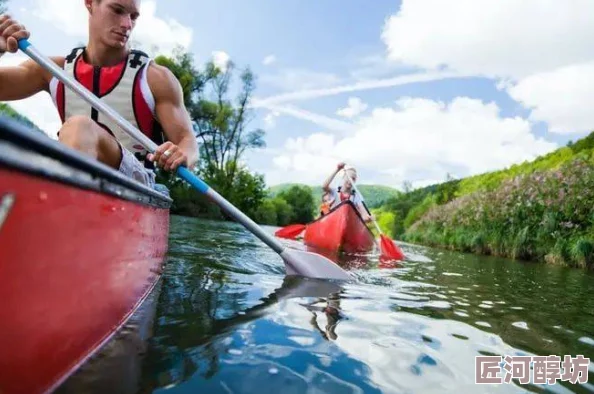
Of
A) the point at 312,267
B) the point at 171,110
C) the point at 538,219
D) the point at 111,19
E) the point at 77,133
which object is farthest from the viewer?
the point at 538,219

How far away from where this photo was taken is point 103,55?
2512 mm

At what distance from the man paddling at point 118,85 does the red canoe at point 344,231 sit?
5301mm

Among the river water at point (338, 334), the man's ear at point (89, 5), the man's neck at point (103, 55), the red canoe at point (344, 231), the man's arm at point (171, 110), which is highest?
the man's ear at point (89, 5)

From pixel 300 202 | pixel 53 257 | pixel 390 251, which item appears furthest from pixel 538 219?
pixel 300 202

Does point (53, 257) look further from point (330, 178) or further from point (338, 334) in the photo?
point (330, 178)

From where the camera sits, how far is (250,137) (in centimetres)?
3016

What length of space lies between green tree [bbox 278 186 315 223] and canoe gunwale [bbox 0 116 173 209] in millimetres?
40268

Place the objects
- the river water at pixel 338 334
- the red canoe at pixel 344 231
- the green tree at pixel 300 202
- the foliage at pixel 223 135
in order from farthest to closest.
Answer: the green tree at pixel 300 202 → the foliage at pixel 223 135 → the red canoe at pixel 344 231 → the river water at pixel 338 334

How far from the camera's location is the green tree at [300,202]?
141 ft

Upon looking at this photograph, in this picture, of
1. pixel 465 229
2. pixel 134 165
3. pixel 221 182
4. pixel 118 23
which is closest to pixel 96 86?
pixel 118 23

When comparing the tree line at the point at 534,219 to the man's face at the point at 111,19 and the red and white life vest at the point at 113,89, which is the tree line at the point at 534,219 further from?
the man's face at the point at 111,19

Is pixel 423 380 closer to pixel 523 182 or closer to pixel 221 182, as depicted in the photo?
pixel 523 182

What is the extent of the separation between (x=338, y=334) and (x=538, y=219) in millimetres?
9409

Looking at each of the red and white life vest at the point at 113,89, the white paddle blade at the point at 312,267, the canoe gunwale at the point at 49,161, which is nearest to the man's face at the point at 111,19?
the red and white life vest at the point at 113,89
